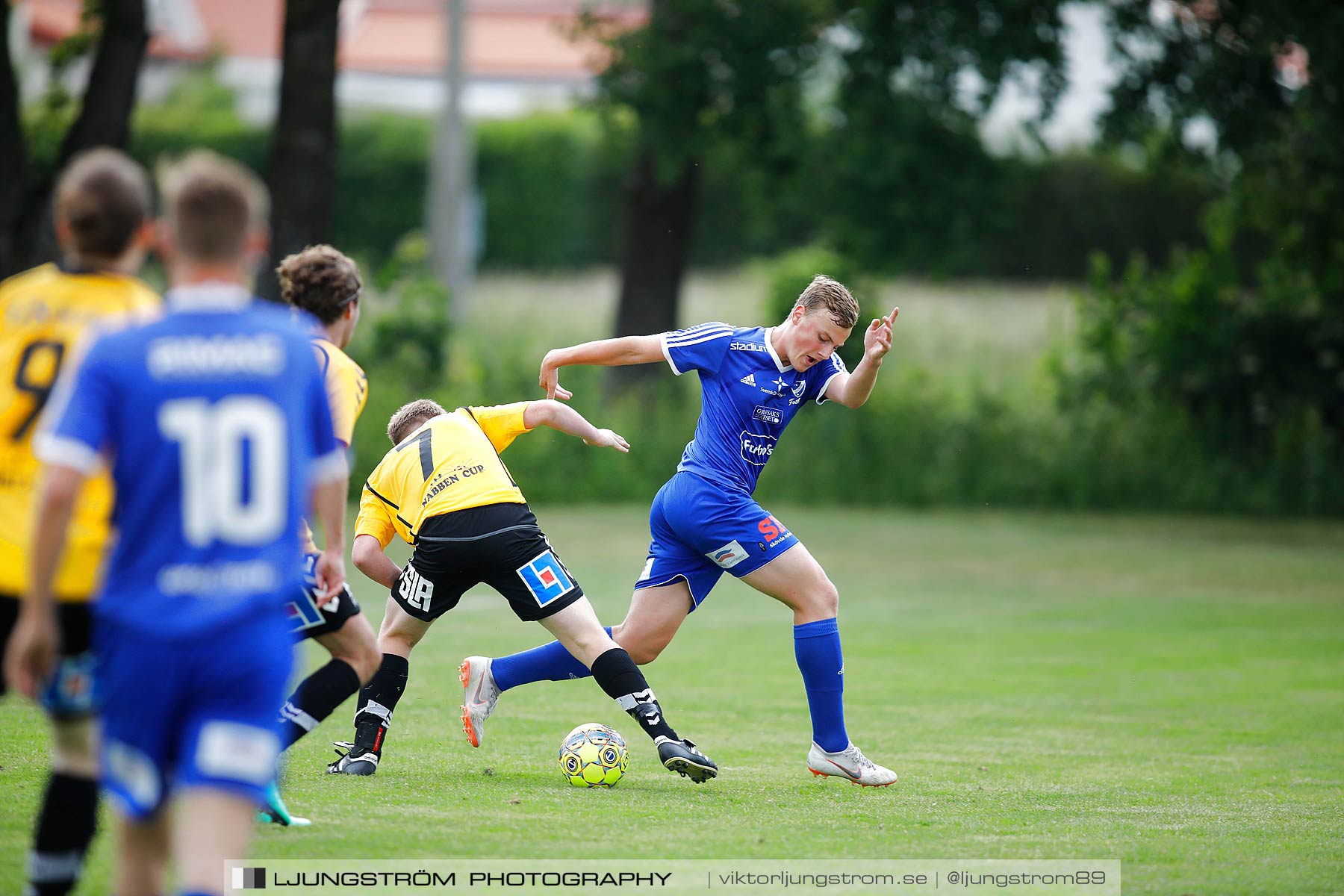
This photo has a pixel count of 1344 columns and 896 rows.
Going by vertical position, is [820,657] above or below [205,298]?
below

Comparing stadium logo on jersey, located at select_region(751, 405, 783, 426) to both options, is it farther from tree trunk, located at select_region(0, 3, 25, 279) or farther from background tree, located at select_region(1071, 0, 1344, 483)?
background tree, located at select_region(1071, 0, 1344, 483)

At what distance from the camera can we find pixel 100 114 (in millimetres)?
16375

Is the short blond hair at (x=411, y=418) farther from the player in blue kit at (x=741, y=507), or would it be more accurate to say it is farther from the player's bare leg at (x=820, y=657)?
the player's bare leg at (x=820, y=657)

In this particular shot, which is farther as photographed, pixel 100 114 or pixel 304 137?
pixel 304 137

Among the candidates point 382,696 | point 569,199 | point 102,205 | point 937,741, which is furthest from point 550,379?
point 569,199

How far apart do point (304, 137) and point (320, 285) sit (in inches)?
519

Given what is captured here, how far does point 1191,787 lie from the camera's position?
247 inches

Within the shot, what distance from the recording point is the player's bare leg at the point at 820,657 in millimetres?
6090

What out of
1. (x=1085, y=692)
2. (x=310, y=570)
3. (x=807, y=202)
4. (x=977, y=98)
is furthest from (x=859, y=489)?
(x=310, y=570)

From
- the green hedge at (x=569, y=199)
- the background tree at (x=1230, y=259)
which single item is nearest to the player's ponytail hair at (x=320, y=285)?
the background tree at (x=1230, y=259)

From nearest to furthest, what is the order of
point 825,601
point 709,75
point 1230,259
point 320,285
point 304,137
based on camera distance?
point 320,285 < point 825,601 < point 304,137 < point 709,75 < point 1230,259

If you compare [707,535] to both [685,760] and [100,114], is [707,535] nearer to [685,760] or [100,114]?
[685,760]

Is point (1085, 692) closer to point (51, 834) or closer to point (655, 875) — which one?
point (655, 875)

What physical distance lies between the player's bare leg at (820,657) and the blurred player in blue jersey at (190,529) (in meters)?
3.15
